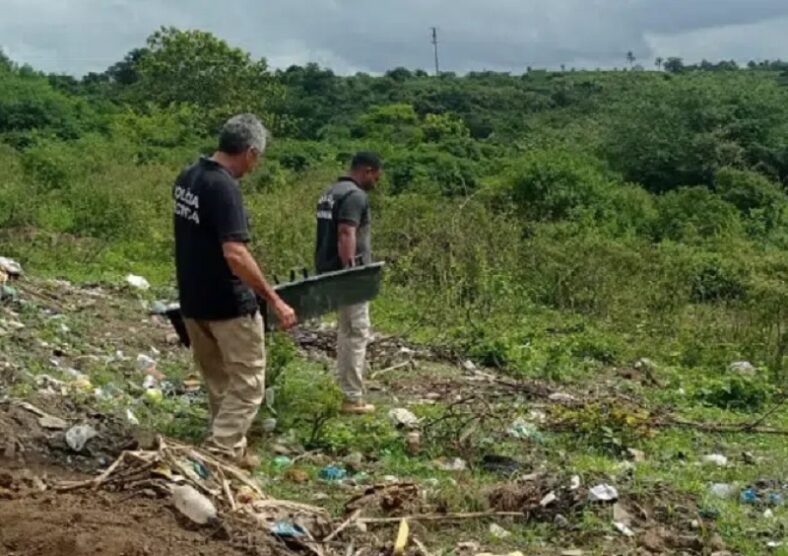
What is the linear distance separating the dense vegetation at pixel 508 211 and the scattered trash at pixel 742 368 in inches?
4.6

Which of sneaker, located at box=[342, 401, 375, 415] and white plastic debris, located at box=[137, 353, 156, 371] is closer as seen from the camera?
sneaker, located at box=[342, 401, 375, 415]

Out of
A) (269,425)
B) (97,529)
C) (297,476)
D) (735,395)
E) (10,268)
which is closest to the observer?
(97,529)

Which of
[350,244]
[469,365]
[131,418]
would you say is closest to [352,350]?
[350,244]

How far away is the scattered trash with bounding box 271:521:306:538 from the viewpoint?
4.91 meters

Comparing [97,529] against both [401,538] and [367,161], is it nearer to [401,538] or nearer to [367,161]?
[401,538]

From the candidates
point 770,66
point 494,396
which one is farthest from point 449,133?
point 770,66

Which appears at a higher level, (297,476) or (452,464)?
(297,476)

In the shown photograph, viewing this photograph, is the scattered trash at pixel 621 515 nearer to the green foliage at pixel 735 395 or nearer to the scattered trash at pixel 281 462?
→ the scattered trash at pixel 281 462

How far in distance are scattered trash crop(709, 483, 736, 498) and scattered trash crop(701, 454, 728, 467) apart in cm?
68

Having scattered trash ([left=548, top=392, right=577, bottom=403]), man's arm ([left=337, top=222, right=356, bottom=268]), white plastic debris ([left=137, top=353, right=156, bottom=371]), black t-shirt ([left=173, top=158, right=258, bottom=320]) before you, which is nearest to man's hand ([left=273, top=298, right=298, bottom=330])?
black t-shirt ([left=173, top=158, right=258, bottom=320])

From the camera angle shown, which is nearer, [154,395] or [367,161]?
[154,395]

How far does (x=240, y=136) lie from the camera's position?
585 centimetres

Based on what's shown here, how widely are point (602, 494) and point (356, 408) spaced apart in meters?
2.34

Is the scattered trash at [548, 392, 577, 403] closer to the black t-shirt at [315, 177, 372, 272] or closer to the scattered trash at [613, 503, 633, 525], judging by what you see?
the black t-shirt at [315, 177, 372, 272]
